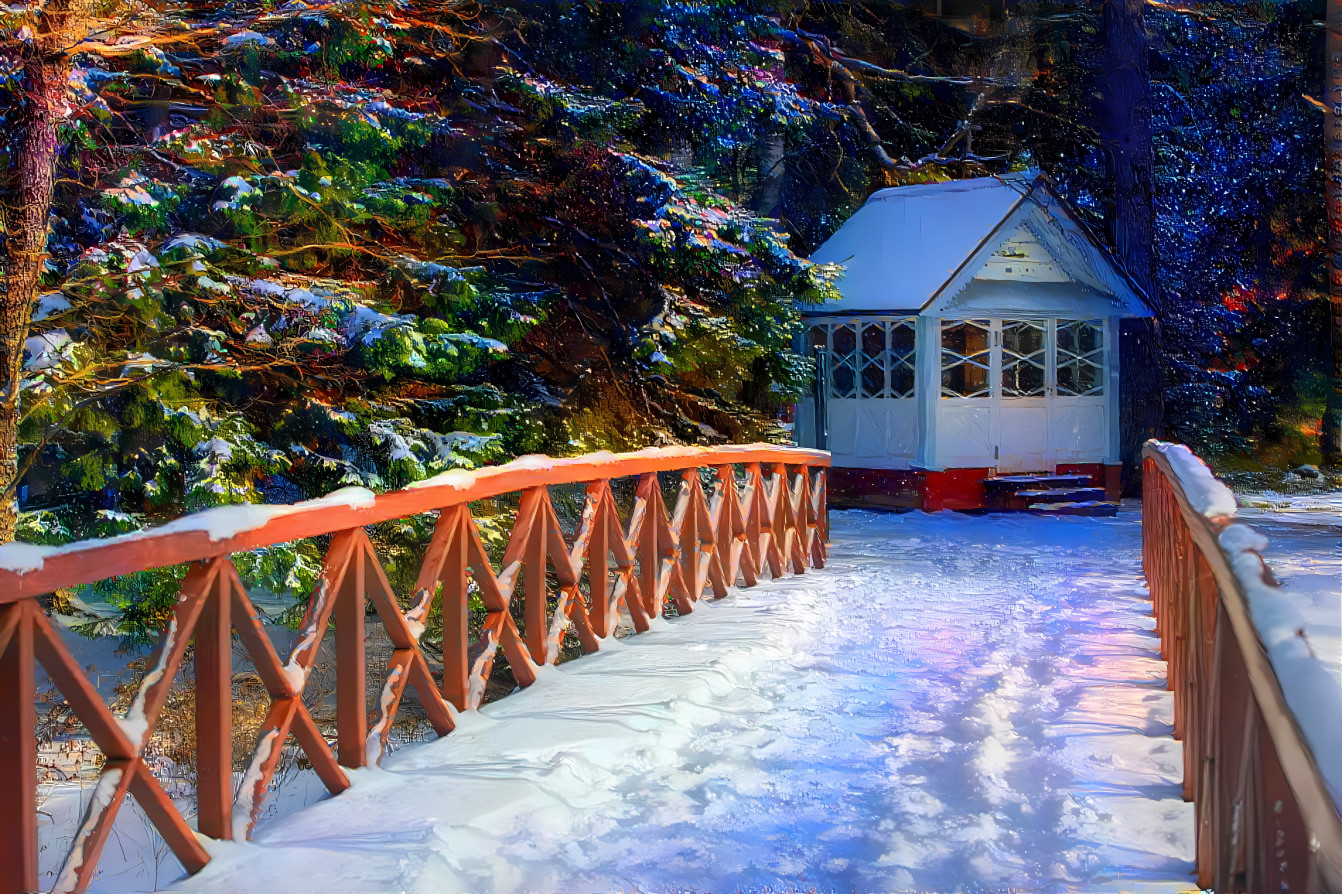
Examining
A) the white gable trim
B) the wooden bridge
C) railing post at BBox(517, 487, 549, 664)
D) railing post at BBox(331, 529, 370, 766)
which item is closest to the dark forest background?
railing post at BBox(517, 487, 549, 664)

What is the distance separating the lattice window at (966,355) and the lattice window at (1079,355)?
1.12m

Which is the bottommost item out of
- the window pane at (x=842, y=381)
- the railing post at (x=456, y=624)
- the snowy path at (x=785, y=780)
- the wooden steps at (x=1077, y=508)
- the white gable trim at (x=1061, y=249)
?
the wooden steps at (x=1077, y=508)

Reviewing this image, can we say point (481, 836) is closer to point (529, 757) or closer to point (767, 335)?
point (529, 757)

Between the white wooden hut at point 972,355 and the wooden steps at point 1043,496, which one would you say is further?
the white wooden hut at point 972,355

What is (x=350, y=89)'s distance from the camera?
862cm

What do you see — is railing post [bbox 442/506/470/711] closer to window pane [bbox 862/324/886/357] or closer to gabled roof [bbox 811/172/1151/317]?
gabled roof [bbox 811/172/1151/317]

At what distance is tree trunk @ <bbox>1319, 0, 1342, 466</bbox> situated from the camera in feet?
62.4

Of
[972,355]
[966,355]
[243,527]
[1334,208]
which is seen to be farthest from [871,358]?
[243,527]

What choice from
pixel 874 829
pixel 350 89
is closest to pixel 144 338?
pixel 350 89

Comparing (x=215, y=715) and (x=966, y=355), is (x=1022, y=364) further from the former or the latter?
(x=215, y=715)

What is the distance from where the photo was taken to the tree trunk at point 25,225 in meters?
7.29

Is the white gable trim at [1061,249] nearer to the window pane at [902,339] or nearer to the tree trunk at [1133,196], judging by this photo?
the tree trunk at [1133,196]

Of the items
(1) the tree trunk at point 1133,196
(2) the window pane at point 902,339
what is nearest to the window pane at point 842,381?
(2) the window pane at point 902,339

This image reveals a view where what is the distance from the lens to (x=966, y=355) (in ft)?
60.8
